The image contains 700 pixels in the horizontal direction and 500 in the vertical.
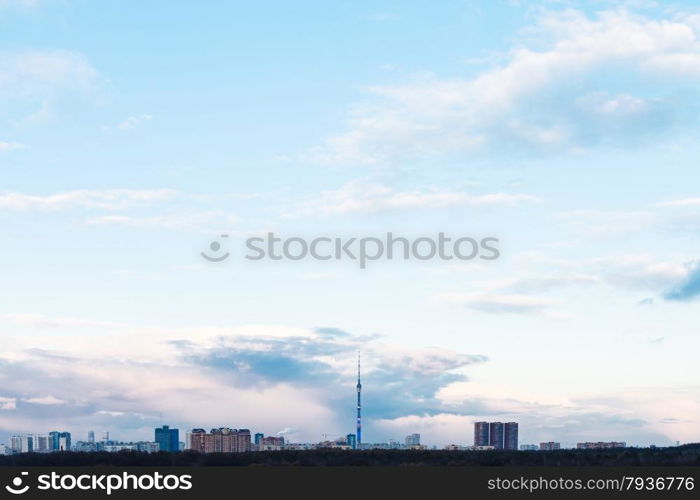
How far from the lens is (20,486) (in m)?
69.4

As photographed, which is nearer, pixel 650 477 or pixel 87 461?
pixel 650 477

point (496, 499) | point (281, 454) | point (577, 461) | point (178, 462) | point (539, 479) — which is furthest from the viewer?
point (281, 454)

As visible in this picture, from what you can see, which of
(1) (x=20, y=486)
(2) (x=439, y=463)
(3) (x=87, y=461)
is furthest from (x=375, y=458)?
(1) (x=20, y=486)

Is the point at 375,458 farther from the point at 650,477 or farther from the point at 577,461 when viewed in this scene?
the point at 650,477

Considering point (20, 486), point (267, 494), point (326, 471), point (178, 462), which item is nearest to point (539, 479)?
point (326, 471)

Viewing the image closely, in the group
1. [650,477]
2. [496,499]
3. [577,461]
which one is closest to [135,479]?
[496,499]

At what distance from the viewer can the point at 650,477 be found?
76062 mm

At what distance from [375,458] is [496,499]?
247 ft

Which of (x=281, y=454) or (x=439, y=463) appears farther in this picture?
(x=281, y=454)

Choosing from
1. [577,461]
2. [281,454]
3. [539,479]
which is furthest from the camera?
[281,454]

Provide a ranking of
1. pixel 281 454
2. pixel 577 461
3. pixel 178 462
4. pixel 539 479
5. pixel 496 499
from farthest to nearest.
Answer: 1. pixel 281 454
2. pixel 577 461
3. pixel 178 462
4. pixel 539 479
5. pixel 496 499

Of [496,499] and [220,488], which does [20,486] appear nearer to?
[220,488]

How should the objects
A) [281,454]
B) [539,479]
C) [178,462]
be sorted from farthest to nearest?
[281,454] < [178,462] < [539,479]

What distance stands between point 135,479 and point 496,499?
2578 centimetres
